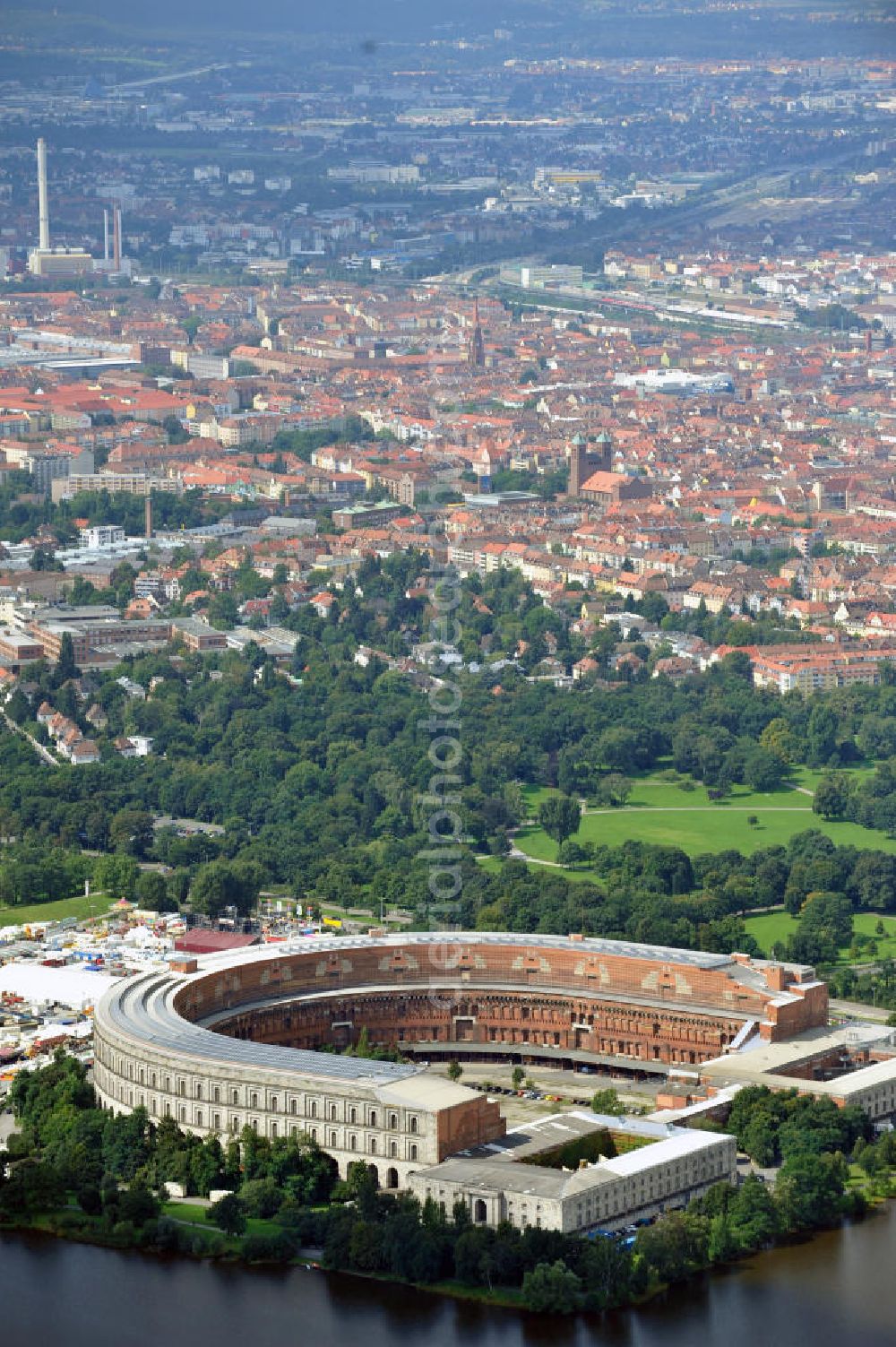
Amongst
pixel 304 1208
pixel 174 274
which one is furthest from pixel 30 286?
pixel 304 1208

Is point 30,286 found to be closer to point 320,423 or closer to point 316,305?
point 316,305

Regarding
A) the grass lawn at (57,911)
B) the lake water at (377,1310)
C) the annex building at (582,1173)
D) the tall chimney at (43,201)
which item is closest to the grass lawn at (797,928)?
the grass lawn at (57,911)

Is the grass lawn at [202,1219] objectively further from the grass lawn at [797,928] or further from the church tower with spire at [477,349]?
the church tower with spire at [477,349]

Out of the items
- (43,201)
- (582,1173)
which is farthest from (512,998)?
(43,201)

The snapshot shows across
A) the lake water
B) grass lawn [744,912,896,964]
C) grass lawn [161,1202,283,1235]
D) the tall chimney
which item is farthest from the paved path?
the tall chimney

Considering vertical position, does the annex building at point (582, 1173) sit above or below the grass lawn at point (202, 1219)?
above

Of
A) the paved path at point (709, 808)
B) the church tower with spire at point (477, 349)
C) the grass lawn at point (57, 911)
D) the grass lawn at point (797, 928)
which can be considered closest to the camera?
the grass lawn at point (797, 928)

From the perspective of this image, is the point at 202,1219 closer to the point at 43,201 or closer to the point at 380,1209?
the point at 380,1209
